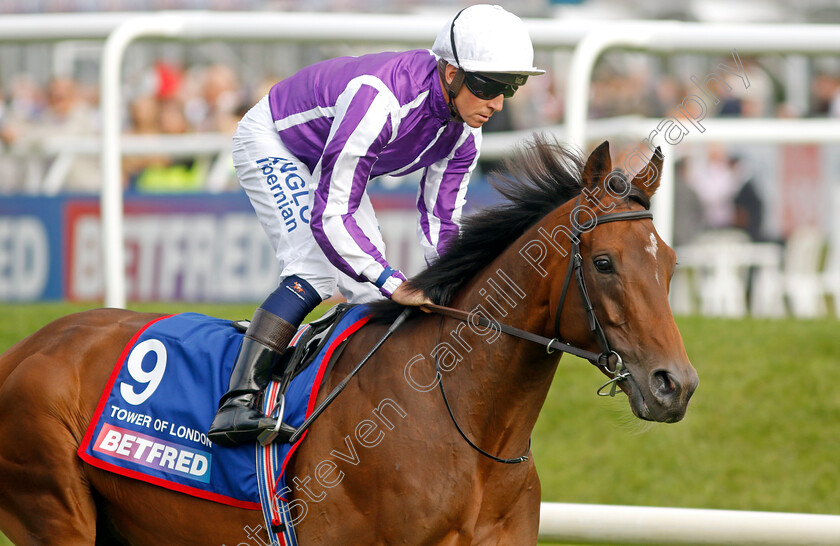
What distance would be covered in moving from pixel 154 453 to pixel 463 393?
3.44ft

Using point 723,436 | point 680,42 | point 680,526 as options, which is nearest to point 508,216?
point 680,526

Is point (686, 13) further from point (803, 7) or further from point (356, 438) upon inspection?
point (356, 438)

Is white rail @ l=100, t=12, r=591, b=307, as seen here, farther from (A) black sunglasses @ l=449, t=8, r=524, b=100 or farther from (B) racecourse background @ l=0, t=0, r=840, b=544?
(A) black sunglasses @ l=449, t=8, r=524, b=100

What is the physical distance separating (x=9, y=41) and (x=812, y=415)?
4715 millimetres

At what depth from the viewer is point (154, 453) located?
334 centimetres

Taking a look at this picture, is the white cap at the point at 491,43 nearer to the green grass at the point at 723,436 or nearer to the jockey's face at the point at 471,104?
the jockey's face at the point at 471,104

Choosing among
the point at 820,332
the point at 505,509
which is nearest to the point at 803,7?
the point at 820,332

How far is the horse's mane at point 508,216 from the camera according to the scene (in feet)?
10.5

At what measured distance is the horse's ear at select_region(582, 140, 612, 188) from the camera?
2955 mm

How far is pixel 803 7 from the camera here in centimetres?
1362

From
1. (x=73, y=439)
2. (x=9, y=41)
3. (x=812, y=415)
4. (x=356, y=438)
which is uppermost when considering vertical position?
(x=9, y=41)

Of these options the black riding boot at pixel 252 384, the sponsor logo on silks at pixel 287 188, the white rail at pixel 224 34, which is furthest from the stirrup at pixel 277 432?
the white rail at pixel 224 34

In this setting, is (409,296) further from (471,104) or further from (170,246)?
(170,246)

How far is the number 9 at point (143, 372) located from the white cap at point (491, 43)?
4.52 ft
